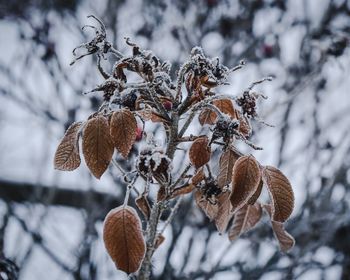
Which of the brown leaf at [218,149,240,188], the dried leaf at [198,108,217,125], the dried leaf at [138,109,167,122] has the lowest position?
the brown leaf at [218,149,240,188]

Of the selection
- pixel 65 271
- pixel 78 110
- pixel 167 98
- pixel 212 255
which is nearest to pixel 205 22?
pixel 78 110

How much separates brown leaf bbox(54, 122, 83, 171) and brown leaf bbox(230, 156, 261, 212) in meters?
0.37

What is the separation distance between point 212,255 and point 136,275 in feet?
5.30

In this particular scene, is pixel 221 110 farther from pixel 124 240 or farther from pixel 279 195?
pixel 124 240

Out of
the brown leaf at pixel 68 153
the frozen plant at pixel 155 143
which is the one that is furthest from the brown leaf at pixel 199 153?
the brown leaf at pixel 68 153

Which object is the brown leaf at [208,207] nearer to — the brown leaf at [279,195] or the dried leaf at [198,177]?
the dried leaf at [198,177]

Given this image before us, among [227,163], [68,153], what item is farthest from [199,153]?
[68,153]

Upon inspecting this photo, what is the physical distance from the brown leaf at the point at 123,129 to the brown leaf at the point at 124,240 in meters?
0.14

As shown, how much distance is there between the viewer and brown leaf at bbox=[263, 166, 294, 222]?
1.02m

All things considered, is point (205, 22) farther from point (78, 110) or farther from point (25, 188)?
point (25, 188)

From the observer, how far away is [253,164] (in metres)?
1.01

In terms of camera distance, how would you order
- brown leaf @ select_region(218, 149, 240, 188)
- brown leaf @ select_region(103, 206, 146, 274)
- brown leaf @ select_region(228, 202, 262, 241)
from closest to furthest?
brown leaf @ select_region(103, 206, 146, 274) → brown leaf @ select_region(218, 149, 240, 188) → brown leaf @ select_region(228, 202, 262, 241)

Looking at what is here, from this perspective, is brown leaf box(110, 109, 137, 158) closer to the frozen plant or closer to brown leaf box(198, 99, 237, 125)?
the frozen plant

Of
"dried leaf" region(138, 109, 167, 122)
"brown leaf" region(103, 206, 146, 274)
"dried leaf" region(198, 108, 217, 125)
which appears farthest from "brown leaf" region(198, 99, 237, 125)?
"brown leaf" region(103, 206, 146, 274)
